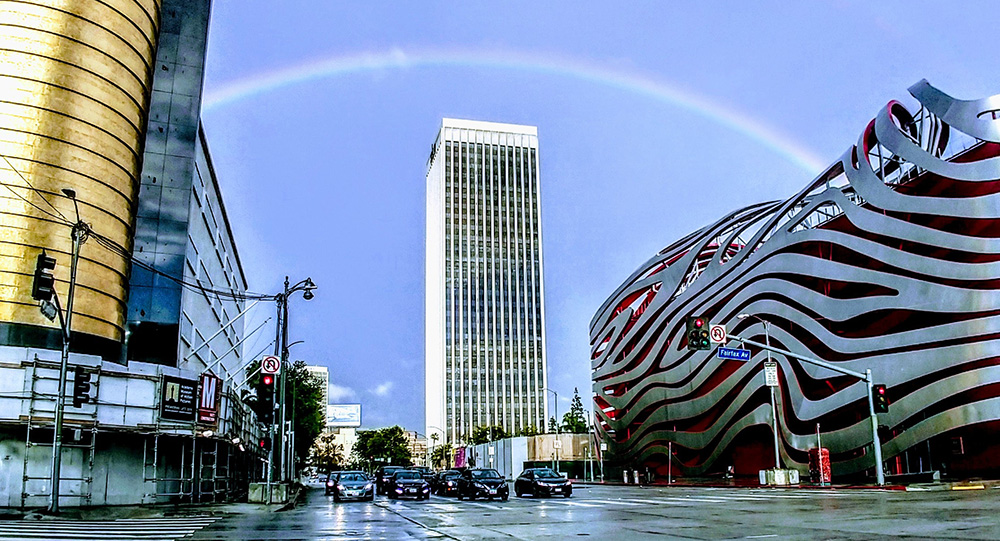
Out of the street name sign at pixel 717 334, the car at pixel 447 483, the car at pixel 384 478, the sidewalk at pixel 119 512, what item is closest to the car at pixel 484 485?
the car at pixel 384 478

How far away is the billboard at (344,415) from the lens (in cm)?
14075

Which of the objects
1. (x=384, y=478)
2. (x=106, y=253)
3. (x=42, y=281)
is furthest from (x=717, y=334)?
(x=106, y=253)

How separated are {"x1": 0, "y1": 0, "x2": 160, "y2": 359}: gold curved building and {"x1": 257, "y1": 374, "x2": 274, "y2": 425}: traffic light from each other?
15.4 meters

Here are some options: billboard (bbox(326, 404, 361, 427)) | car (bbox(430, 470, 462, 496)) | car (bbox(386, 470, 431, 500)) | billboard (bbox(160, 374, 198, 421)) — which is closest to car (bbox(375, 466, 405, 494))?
car (bbox(430, 470, 462, 496))

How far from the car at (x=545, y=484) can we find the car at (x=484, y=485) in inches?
67.4

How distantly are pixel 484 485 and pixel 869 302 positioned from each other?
26.5 metres

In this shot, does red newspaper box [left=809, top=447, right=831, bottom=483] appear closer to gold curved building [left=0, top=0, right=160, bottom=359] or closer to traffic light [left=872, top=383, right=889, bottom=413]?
traffic light [left=872, top=383, right=889, bottom=413]

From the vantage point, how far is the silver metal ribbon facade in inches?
1654

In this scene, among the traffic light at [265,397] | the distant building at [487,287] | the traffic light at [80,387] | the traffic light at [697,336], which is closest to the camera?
the traffic light at [80,387]

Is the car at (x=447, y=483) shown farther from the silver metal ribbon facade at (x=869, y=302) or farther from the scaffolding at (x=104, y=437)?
the silver metal ribbon facade at (x=869, y=302)

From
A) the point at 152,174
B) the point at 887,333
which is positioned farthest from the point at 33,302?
the point at 887,333

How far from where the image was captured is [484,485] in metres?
37.1

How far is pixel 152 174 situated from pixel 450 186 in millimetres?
128476

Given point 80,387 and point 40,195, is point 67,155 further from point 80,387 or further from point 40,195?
point 80,387
